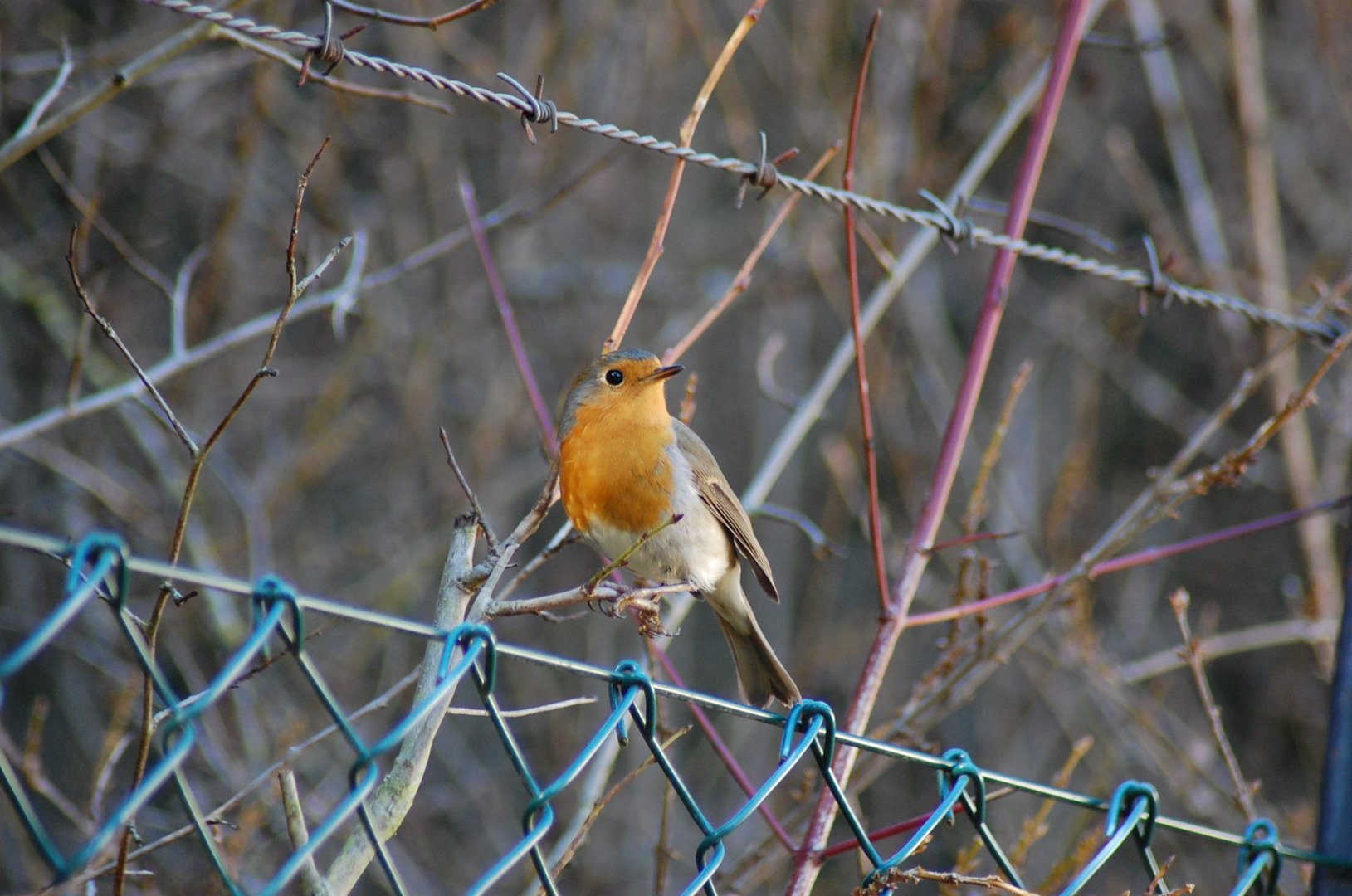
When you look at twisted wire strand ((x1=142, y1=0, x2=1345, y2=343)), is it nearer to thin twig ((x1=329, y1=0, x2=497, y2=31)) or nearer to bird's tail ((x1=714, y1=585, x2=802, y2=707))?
thin twig ((x1=329, y1=0, x2=497, y2=31))

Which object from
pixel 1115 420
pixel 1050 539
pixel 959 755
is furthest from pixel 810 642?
pixel 959 755

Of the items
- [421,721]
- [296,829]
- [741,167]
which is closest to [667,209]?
[741,167]

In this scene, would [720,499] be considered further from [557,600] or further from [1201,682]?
[557,600]

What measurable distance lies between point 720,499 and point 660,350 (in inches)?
127

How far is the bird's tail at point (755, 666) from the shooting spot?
346cm

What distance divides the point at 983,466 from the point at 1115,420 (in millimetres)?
5728

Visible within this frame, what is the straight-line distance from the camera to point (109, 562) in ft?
3.89

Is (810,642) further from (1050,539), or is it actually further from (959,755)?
(959,755)

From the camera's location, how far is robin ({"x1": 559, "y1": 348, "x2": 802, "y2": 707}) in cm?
322

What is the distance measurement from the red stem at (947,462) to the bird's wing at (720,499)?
955 mm

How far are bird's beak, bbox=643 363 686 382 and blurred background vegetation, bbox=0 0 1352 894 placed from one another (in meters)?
2.10

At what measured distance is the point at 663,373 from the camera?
315cm

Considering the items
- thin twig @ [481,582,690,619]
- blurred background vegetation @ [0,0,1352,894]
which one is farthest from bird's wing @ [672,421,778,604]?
blurred background vegetation @ [0,0,1352,894]

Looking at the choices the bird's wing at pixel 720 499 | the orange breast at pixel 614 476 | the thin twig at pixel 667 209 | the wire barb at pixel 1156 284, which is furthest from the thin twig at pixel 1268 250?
the thin twig at pixel 667 209
